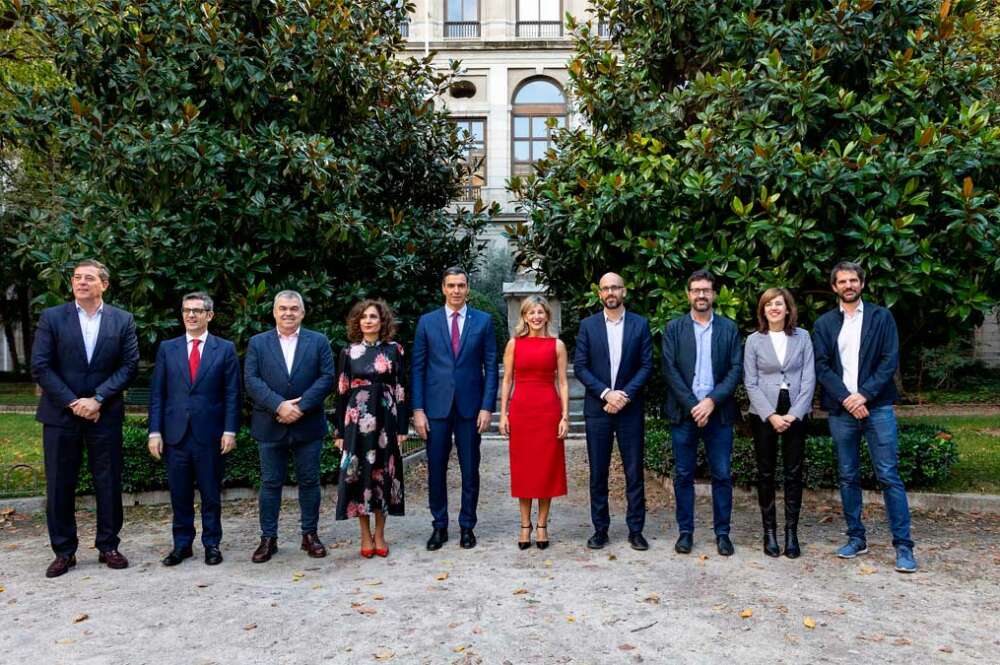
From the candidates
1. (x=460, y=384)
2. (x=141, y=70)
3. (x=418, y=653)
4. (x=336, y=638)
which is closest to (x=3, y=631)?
(x=336, y=638)

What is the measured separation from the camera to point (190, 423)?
5.73 m

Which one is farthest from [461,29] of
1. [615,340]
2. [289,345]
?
[289,345]

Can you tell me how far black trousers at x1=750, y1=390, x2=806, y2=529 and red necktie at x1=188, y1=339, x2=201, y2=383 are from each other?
4.53 metres

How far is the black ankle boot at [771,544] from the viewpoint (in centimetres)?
580

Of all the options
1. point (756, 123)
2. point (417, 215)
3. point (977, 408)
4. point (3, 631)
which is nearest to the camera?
point (3, 631)

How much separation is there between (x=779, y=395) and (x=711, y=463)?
0.78m

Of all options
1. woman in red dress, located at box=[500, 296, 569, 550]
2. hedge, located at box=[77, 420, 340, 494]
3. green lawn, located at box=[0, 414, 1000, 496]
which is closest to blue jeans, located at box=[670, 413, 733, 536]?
woman in red dress, located at box=[500, 296, 569, 550]

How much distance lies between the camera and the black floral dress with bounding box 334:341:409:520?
18.9ft

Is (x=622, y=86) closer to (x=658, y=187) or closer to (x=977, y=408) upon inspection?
(x=658, y=187)

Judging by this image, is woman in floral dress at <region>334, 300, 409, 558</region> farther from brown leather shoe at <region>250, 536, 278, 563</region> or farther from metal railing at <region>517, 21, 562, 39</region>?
metal railing at <region>517, 21, 562, 39</region>

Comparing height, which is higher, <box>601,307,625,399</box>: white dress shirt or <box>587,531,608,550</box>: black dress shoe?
<box>601,307,625,399</box>: white dress shirt

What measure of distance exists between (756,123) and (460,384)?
3.81 meters

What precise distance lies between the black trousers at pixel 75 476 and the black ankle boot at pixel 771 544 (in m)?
5.23

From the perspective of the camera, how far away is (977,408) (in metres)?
18.5
